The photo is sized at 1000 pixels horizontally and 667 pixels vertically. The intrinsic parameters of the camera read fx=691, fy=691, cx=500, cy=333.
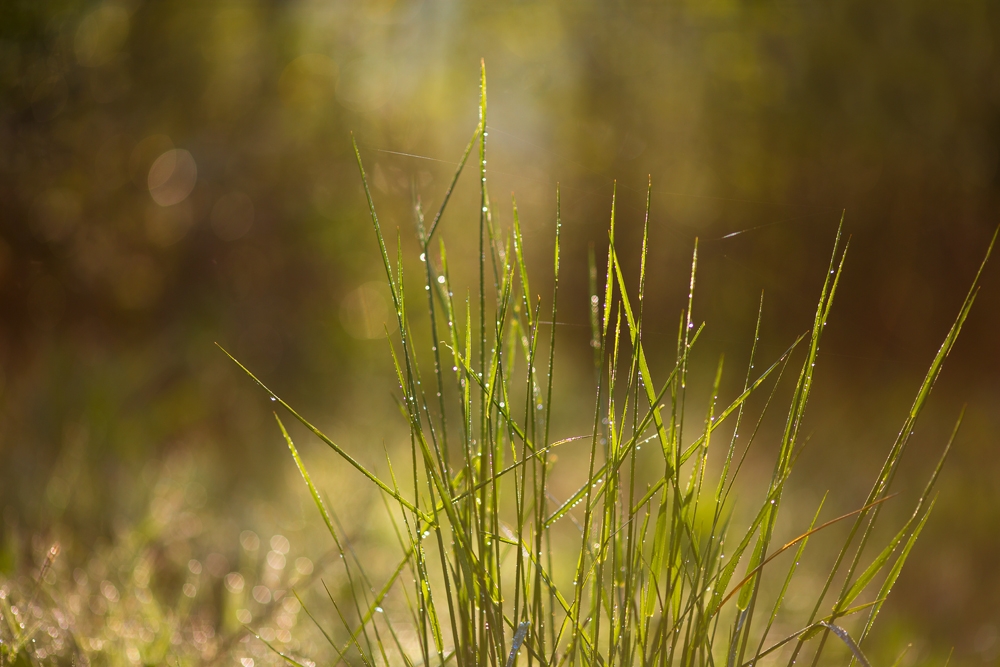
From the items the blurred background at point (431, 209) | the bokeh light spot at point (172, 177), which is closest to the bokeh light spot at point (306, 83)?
the blurred background at point (431, 209)

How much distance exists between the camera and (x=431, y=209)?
2.61m

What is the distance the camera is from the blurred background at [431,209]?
1812 mm

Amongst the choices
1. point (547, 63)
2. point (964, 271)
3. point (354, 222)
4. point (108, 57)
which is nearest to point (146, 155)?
point (108, 57)

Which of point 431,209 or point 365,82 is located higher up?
point 365,82

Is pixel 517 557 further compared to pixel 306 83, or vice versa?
pixel 306 83

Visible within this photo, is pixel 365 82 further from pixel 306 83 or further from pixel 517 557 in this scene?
pixel 517 557

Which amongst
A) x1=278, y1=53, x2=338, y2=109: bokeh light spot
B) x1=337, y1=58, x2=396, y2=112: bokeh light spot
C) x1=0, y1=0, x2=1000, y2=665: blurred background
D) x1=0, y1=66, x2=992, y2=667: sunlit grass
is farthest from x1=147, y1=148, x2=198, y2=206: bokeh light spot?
x1=0, y1=66, x2=992, y2=667: sunlit grass

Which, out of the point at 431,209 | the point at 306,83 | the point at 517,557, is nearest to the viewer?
the point at 517,557

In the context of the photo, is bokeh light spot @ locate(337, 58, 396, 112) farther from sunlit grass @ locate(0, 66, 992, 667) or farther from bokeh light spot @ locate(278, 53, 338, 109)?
sunlit grass @ locate(0, 66, 992, 667)

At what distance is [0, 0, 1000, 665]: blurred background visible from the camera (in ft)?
5.94

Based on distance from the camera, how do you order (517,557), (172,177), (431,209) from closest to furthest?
(517,557)
(431,209)
(172,177)

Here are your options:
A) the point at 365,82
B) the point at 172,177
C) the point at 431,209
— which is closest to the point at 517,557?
the point at 431,209

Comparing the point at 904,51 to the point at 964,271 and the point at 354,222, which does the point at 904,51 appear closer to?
the point at 964,271

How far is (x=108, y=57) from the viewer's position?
2.41 metres
